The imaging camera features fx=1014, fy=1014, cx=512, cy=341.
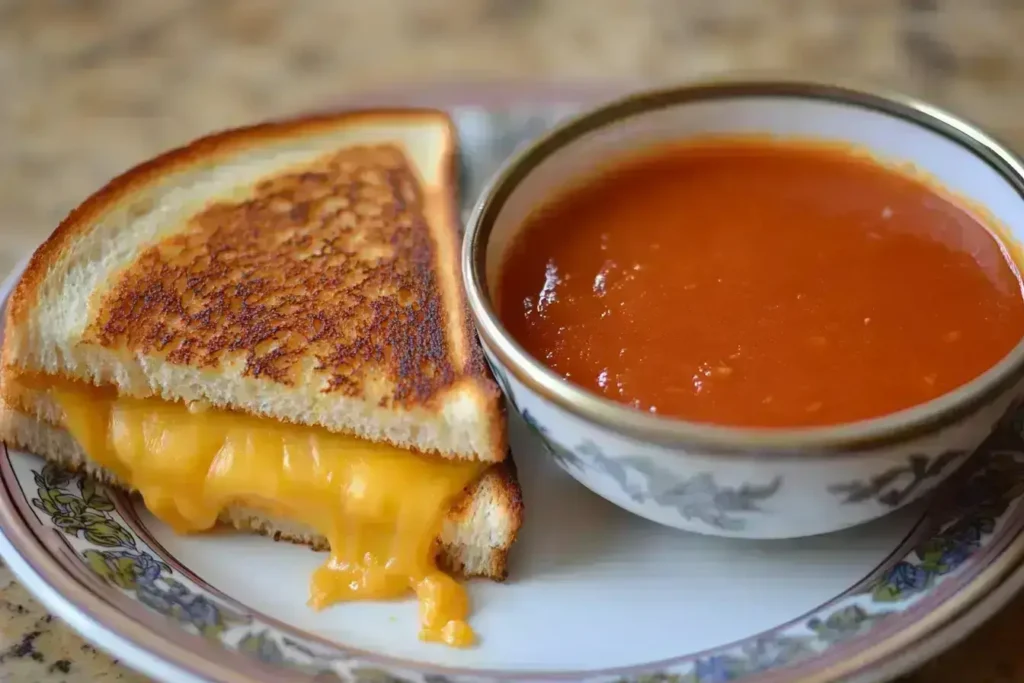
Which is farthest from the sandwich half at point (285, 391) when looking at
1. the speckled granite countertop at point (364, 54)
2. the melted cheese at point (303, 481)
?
the speckled granite countertop at point (364, 54)

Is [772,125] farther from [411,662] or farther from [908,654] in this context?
[411,662]

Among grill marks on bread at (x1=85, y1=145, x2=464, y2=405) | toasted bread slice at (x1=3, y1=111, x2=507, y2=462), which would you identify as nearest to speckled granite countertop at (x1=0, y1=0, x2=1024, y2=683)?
toasted bread slice at (x1=3, y1=111, x2=507, y2=462)

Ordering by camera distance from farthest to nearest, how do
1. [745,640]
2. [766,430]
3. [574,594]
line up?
[574,594] → [745,640] → [766,430]

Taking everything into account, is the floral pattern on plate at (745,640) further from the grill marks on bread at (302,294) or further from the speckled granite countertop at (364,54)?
the speckled granite countertop at (364,54)

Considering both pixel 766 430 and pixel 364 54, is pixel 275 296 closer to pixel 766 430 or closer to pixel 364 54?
pixel 766 430

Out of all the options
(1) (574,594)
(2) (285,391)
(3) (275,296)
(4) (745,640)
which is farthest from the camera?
(3) (275,296)

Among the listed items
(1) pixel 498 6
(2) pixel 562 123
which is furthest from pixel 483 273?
(1) pixel 498 6

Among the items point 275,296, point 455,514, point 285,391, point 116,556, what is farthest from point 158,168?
Result: point 455,514
